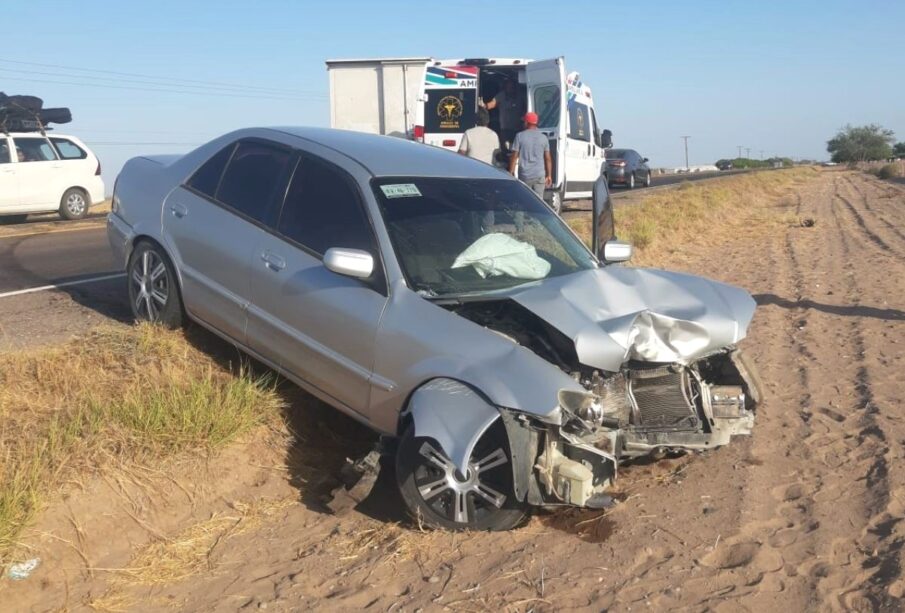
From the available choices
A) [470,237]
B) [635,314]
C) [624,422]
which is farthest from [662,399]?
[470,237]

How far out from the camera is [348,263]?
15.6ft

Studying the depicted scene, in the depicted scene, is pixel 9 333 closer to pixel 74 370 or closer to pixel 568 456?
pixel 74 370

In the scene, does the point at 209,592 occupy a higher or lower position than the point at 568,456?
lower

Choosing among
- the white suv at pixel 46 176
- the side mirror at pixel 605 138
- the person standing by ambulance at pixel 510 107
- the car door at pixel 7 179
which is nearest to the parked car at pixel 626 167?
the side mirror at pixel 605 138

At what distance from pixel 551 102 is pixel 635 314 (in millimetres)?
10193

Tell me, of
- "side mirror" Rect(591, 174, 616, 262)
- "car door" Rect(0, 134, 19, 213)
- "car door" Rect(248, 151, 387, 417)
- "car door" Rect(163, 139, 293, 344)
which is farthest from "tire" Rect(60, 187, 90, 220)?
"side mirror" Rect(591, 174, 616, 262)

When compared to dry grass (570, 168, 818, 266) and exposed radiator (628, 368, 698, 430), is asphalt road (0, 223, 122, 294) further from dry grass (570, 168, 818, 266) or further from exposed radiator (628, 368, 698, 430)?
dry grass (570, 168, 818, 266)

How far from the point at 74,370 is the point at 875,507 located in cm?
438

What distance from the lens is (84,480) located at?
4578 mm

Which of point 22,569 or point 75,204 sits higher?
point 75,204

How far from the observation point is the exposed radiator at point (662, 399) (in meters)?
4.86

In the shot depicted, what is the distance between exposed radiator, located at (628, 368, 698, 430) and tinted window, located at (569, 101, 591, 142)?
1087 cm

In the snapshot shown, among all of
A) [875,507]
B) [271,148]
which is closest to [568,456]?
[875,507]

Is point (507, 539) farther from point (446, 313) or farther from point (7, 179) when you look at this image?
point (7, 179)
